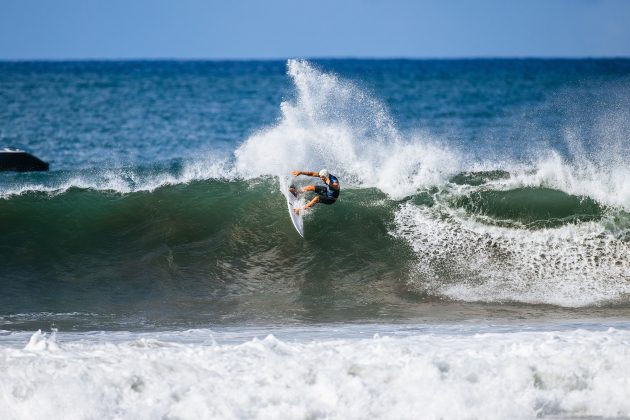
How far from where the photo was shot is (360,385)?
6711mm

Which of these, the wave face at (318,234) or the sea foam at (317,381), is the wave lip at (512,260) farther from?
the sea foam at (317,381)

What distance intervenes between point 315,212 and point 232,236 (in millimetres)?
1406

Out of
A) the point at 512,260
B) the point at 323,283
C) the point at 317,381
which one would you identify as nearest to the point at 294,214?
the point at 323,283

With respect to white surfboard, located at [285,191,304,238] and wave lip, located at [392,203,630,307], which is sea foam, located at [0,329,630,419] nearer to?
wave lip, located at [392,203,630,307]

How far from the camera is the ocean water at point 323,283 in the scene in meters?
6.68

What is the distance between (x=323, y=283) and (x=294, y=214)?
1.49 m

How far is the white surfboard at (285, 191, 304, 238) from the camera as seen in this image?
40.0 ft

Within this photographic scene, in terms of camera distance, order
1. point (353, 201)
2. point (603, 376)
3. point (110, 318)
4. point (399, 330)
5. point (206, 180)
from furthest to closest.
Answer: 1. point (206, 180)
2. point (353, 201)
3. point (110, 318)
4. point (399, 330)
5. point (603, 376)

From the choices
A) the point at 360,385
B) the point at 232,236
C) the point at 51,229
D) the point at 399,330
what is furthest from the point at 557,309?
the point at 51,229

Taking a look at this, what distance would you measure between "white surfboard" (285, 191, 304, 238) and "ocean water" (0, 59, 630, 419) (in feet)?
0.52

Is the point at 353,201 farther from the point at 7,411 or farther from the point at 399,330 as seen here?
the point at 7,411

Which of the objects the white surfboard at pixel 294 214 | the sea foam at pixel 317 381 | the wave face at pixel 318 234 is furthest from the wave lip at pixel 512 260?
the sea foam at pixel 317 381

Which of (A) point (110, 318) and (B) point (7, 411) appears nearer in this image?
(B) point (7, 411)

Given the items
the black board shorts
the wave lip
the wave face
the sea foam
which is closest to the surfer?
the black board shorts
